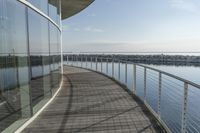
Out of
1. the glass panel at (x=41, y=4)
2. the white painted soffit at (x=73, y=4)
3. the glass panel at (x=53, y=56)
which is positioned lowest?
the glass panel at (x=53, y=56)

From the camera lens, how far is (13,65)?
3.95 metres

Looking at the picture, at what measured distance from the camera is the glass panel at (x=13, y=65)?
3.54 metres

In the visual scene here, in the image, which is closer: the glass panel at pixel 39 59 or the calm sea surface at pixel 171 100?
the calm sea surface at pixel 171 100

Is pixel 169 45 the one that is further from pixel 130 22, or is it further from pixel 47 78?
pixel 47 78

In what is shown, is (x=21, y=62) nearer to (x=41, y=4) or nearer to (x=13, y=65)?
(x=13, y=65)

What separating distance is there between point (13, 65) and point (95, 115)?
1835mm

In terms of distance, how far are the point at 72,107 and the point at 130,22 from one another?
2988cm

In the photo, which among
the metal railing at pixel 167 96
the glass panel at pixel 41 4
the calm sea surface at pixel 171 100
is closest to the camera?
the metal railing at pixel 167 96

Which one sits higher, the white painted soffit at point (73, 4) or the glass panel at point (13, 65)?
the white painted soffit at point (73, 4)

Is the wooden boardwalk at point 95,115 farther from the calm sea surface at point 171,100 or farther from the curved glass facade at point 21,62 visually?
the calm sea surface at point 171,100

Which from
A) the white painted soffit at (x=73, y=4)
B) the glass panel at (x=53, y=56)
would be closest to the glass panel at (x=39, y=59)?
the glass panel at (x=53, y=56)

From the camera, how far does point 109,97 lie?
22.1ft

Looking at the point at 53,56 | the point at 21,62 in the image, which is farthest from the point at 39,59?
the point at 53,56

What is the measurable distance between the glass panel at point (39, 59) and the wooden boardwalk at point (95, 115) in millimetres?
319
